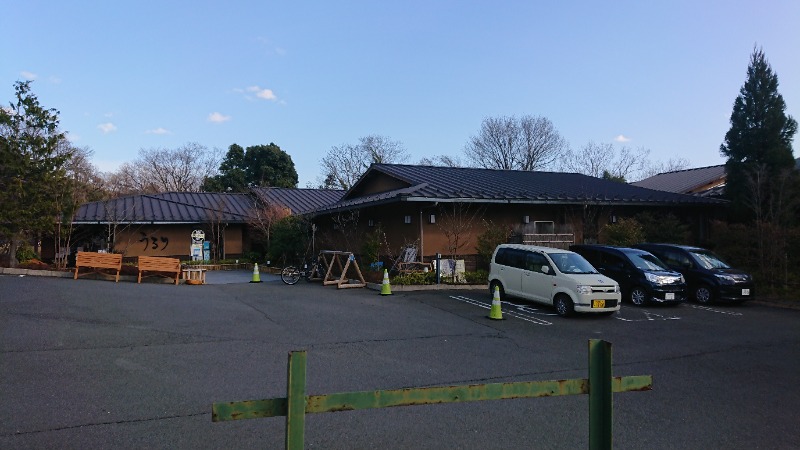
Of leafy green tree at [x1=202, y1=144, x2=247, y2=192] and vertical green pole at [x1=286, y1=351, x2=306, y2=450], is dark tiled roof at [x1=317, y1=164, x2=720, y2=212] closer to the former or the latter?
vertical green pole at [x1=286, y1=351, x2=306, y2=450]

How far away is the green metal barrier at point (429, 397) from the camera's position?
83.8 inches

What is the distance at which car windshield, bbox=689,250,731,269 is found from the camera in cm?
1475

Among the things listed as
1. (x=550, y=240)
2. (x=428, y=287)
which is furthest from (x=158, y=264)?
(x=550, y=240)

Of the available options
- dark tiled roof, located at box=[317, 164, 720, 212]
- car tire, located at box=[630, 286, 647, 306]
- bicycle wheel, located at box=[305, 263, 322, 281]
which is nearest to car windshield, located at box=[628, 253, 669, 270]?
car tire, located at box=[630, 286, 647, 306]

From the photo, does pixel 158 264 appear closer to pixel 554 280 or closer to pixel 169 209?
pixel 169 209

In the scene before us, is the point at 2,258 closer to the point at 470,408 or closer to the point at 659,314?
the point at 470,408

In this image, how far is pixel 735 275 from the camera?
46.3 feet

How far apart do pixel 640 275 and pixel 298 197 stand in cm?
2454

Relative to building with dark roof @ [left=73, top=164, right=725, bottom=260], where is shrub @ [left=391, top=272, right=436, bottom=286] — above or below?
below

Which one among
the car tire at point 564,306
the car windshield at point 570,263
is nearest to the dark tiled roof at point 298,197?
the car windshield at point 570,263

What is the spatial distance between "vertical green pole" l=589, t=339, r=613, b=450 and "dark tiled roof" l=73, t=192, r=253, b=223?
2602 cm

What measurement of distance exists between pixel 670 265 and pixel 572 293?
243 inches

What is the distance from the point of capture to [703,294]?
14375 millimetres

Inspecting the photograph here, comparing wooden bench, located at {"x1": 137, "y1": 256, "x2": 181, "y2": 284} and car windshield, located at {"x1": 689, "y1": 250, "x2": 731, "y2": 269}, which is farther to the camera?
wooden bench, located at {"x1": 137, "y1": 256, "x2": 181, "y2": 284}
